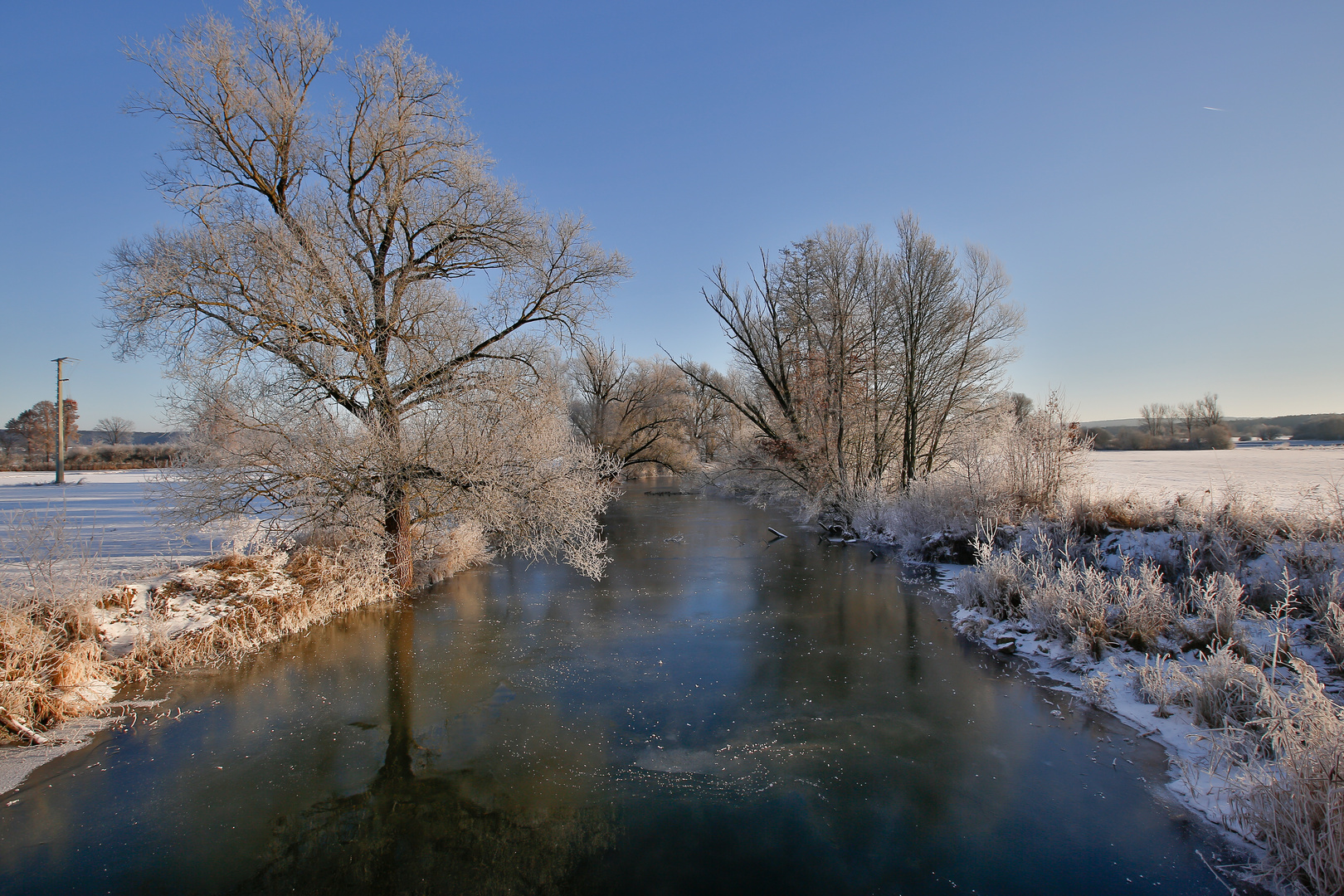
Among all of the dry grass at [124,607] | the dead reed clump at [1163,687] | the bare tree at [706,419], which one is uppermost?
the bare tree at [706,419]

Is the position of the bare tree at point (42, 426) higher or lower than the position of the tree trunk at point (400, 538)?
higher

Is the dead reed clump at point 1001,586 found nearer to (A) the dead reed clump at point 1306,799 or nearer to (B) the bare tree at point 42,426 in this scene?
(A) the dead reed clump at point 1306,799

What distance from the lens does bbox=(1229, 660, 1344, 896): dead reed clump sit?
320 centimetres

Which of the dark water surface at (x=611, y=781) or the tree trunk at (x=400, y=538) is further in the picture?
the tree trunk at (x=400, y=538)

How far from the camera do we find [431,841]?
4160mm

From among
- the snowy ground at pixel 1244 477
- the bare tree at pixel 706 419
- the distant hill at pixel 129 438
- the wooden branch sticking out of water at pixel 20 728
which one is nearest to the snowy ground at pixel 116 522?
the wooden branch sticking out of water at pixel 20 728

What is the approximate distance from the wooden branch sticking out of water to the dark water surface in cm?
55

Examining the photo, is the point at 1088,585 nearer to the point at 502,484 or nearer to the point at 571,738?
the point at 571,738

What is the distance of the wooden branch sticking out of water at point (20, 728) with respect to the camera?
539cm

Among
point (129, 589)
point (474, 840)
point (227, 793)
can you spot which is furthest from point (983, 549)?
point (129, 589)

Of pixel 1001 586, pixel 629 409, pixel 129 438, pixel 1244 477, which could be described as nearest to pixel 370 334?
pixel 1001 586

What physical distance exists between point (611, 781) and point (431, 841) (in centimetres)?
140

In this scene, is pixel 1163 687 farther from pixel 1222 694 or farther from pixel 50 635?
pixel 50 635

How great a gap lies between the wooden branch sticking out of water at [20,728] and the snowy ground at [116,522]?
2577 millimetres
